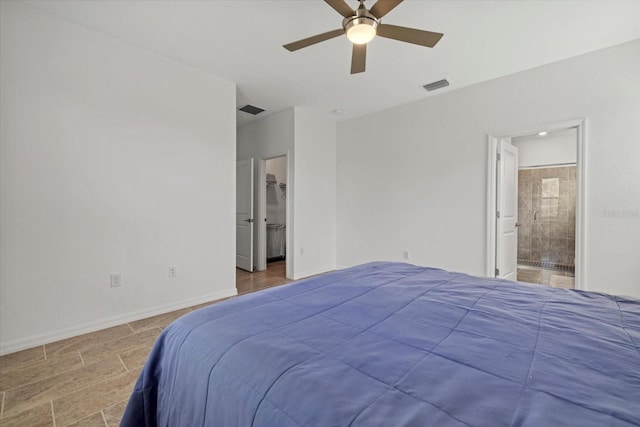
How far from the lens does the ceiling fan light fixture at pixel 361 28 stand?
1759 millimetres

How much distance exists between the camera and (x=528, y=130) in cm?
318

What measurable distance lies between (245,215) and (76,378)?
3290 millimetres

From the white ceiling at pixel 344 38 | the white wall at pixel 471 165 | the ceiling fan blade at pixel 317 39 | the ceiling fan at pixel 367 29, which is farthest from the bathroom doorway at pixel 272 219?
the ceiling fan at pixel 367 29

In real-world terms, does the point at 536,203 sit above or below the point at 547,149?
below

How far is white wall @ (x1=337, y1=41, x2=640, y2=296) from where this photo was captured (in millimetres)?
2650

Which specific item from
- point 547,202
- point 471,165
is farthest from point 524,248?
point 471,165

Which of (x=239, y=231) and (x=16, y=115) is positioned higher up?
(x=16, y=115)

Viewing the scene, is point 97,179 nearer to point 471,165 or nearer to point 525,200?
point 471,165

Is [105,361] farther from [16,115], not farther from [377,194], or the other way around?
[377,194]

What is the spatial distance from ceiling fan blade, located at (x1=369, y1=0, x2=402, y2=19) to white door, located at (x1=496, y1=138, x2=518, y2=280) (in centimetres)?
252

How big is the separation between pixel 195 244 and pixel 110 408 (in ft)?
5.94

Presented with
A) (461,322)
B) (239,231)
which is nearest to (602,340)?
(461,322)

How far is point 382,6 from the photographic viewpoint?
5.54 feet

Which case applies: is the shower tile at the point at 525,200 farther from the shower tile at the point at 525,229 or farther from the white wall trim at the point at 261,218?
the white wall trim at the point at 261,218
